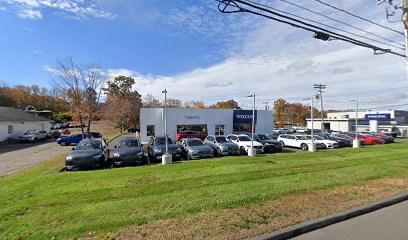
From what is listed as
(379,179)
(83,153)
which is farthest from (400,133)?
(83,153)

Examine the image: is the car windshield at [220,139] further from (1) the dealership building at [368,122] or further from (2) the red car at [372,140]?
(1) the dealership building at [368,122]

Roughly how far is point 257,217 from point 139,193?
349 centimetres

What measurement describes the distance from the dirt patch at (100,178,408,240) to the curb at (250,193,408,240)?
0.14m

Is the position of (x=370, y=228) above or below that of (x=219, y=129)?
below

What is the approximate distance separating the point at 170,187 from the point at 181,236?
3.30m

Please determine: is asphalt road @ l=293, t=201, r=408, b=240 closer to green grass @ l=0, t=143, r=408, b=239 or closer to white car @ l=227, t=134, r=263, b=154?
green grass @ l=0, t=143, r=408, b=239

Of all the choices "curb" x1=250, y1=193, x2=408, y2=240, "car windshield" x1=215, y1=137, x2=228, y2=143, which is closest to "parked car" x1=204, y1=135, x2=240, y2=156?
"car windshield" x1=215, y1=137, x2=228, y2=143

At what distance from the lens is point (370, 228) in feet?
16.2

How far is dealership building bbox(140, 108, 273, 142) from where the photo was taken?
29734mm

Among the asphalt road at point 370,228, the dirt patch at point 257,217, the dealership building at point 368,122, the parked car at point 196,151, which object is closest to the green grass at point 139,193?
the dirt patch at point 257,217

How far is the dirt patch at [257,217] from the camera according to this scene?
14.5 feet

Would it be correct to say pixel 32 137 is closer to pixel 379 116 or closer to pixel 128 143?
pixel 128 143

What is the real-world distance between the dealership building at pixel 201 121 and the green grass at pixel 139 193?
19874 millimetres

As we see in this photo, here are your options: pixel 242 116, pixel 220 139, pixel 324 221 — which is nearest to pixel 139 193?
pixel 324 221
